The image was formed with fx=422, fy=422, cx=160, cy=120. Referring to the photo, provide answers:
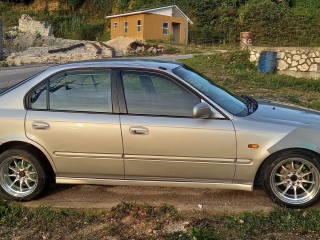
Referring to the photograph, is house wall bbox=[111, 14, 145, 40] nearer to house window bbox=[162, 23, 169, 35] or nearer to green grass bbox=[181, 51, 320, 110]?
house window bbox=[162, 23, 169, 35]

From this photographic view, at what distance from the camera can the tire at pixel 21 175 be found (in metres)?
4.61

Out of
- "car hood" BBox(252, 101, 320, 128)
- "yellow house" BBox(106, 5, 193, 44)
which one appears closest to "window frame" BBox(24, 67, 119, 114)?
"car hood" BBox(252, 101, 320, 128)

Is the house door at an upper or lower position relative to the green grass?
upper

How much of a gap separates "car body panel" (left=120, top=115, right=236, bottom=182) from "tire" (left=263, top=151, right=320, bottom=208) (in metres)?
0.41

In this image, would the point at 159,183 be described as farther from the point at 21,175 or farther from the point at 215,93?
the point at 21,175

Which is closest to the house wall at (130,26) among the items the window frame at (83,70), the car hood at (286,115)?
the car hood at (286,115)

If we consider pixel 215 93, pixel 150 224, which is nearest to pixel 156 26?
pixel 215 93

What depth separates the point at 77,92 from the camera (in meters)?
4.65

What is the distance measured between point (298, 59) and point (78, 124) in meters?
11.8

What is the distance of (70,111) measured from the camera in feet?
15.1

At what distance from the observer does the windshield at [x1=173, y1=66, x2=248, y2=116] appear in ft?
15.0

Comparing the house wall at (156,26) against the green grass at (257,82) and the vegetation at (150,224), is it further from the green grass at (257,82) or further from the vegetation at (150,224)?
the vegetation at (150,224)

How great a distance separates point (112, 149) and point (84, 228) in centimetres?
87

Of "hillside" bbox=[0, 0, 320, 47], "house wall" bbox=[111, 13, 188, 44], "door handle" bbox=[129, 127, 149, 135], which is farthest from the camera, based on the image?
"hillside" bbox=[0, 0, 320, 47]
